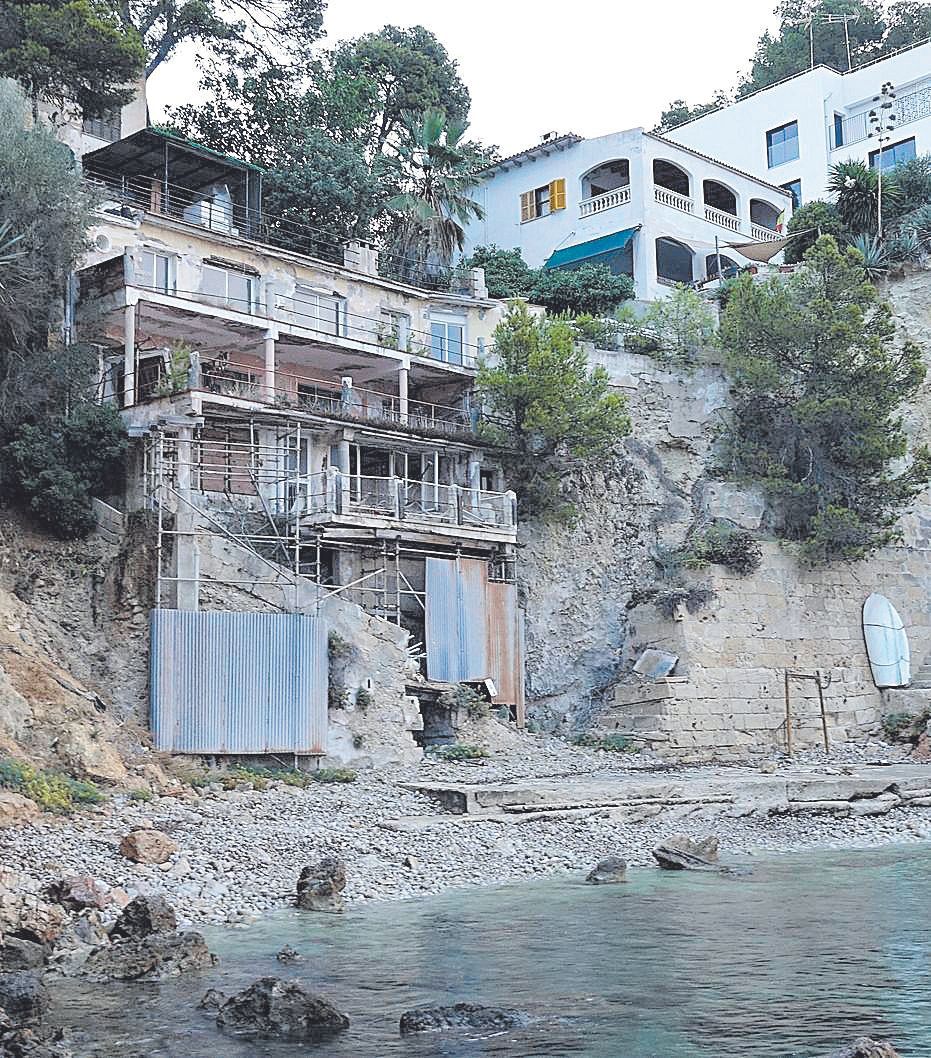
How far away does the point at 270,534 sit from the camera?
32438 millimetres

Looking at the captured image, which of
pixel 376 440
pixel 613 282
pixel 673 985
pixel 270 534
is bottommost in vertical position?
pixel 673 985

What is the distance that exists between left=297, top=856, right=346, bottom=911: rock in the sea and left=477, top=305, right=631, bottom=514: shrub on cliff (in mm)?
18608

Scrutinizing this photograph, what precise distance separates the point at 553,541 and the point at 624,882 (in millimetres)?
17528

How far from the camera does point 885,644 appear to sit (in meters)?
38.8

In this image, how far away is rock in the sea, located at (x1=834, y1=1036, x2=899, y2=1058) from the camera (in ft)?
34.8

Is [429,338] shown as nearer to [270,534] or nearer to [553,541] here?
→ [553,541]

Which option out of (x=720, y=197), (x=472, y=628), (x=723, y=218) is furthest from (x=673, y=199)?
(x=472, y=628)

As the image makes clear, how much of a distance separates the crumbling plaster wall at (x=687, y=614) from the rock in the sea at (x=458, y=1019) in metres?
21.3

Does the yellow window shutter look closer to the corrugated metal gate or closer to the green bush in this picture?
the corrugated metal gate

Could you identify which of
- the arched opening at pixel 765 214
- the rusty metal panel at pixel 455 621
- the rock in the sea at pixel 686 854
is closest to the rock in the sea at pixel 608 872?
the rock in the sea at pixel 686 854

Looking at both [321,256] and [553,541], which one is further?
[321,256]

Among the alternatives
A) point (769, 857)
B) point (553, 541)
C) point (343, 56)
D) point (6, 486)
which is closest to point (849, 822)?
point (769, 857)

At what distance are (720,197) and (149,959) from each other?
147ft

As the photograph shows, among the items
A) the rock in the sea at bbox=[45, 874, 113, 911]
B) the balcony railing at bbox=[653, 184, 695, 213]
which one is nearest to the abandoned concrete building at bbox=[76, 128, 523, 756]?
the rock in the sea at bbox=[45, 874, 113, 911]
